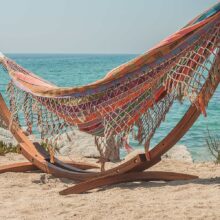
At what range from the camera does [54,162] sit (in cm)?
507

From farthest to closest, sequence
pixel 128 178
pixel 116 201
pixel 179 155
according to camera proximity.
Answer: pixel 179 155 → pixel 128 178 → pixel 116 201

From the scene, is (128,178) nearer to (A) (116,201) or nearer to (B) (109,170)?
(B) (109,170)

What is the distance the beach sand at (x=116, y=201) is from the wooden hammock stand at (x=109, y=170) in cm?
7

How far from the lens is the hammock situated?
3652 mm

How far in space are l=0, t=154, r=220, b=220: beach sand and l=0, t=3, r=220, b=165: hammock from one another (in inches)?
14.3

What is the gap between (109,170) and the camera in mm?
4453

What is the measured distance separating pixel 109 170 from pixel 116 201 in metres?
0.66

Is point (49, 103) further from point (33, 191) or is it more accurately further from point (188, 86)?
point (188, 86)

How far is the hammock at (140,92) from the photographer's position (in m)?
3.65

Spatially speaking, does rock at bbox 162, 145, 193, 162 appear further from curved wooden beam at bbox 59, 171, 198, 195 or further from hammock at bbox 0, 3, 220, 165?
hammock at bbox 0, 3, 220, 165

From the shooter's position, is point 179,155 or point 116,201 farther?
point 179,155

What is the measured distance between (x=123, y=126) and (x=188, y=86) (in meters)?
0.63

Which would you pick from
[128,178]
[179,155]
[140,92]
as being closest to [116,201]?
[128,178]

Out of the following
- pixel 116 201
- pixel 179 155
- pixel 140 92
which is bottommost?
pixel 179 155
